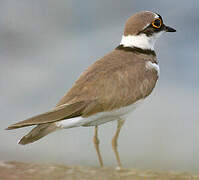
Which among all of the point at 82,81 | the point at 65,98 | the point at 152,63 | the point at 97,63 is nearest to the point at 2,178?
the point at 65,98

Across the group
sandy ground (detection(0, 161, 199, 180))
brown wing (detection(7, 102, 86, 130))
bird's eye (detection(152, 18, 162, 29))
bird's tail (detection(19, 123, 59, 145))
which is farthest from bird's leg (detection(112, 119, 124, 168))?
bird's eye (detection(152, 18, 162, 29))

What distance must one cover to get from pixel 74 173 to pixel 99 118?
30.3 inches

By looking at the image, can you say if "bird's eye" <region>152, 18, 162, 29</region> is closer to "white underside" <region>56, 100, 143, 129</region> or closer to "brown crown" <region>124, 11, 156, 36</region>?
"brown crown" <region>124, 11, 156, 36</region>

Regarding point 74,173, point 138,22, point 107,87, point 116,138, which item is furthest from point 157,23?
point 74,173

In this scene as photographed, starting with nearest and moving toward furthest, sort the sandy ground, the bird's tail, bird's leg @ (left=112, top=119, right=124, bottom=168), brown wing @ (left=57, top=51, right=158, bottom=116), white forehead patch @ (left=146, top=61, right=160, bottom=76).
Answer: the sandy ground → the bird's tail → brown wing @ (left=57, top=51, right=158, bottom=116) → bird's leg @ (left=112, top=119, right=124, bottom=168) → white forehead patch @ (left=146, top=61, right=160, bottom=76)

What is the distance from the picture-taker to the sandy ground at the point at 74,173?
13.8 ft

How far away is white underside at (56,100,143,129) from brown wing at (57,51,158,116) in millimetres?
68

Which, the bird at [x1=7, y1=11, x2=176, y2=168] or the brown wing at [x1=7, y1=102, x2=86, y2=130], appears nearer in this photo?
the brown wing at [x1=7, y1=102, x2=86, y2=130]

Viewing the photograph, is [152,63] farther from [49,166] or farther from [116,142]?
[49,166]

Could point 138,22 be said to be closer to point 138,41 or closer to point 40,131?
point 138,41

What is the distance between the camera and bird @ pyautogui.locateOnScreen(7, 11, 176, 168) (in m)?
4.54

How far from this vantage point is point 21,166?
4.66 metres

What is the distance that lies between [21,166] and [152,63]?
90.1 inches

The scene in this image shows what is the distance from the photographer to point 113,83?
492 centimetres
